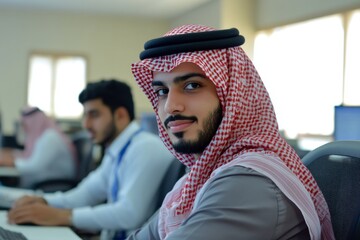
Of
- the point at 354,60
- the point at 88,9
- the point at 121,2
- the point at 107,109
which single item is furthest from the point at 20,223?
the point at 88,9

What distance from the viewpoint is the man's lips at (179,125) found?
52.1 inches

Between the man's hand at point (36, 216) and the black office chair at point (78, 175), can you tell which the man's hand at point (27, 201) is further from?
the black office chair at point (78, 175)

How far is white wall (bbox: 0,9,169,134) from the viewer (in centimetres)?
1145

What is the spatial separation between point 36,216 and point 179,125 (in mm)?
1056

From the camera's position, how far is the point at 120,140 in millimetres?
2801

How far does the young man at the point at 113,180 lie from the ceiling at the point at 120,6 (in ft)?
23.9

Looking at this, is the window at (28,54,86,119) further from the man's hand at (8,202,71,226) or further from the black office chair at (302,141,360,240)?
the black office chair at (302,141,360,240)

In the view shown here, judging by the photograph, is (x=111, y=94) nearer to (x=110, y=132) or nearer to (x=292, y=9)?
(x=110, y=132)

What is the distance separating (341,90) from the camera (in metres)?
7.32

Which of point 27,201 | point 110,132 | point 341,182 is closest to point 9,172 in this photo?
point 110,132

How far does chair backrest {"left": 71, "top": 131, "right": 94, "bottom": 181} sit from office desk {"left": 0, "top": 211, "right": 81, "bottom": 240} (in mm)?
2165

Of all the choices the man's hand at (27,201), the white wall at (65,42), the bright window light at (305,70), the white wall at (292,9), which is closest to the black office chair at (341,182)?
the man's hand at (27,201)

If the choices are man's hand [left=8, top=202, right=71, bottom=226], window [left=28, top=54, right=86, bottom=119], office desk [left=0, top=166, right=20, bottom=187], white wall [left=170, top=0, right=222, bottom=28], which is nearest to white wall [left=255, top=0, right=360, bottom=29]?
white wall [left=170, top=0, right=222, bottom=28]

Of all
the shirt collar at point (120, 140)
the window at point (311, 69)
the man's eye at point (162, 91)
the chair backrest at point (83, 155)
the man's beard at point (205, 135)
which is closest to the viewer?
the man's beard at point (205, 135)
